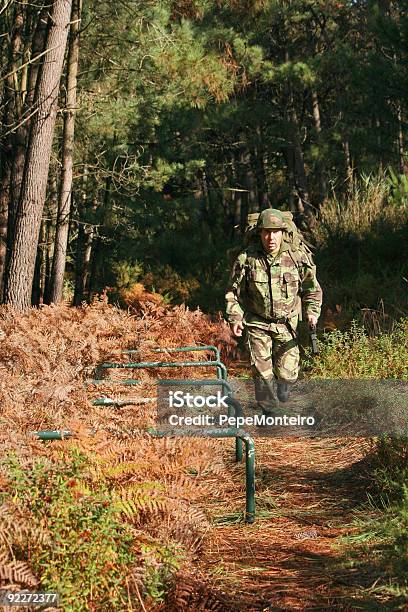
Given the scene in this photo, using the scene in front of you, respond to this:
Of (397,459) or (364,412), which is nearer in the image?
(397,459)

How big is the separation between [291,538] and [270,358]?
3.08m

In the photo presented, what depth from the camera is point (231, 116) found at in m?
26.1

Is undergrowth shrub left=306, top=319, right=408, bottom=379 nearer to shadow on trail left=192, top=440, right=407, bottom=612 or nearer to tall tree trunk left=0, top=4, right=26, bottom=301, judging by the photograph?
shadow on trail left=192, top=440, right=407, bottom=612

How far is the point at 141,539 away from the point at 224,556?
3.64 ft

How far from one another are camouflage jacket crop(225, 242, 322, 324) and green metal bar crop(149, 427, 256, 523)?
259cm

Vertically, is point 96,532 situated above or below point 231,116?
below

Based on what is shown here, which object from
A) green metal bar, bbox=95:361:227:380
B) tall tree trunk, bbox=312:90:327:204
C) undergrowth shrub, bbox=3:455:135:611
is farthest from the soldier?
tall tree trunk, bbox=312:90:327:204

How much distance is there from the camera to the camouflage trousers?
8430 mm

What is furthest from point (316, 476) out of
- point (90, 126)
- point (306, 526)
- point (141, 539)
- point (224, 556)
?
point (90, 126)

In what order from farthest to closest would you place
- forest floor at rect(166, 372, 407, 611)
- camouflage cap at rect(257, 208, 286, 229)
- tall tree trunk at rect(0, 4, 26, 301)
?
1. tall tree trunk at rect(0, 4, 26, 301)
2. camouflage cap at rect(257, 208, 286, 229)
3. forest floor at rect(166, 372, 407, 611)

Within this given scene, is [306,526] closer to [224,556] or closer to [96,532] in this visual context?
[224,556]

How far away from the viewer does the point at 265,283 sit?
27.1 feet

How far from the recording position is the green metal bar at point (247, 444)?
542 cm

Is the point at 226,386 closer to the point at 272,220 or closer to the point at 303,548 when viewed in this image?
the point at 272,220
